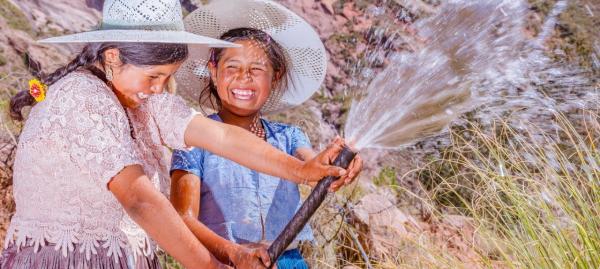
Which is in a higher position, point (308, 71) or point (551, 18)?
point (308, 71)

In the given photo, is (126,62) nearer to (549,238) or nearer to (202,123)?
(202,123)

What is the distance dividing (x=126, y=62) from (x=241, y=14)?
1009 millimetres

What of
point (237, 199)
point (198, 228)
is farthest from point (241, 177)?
point (198, 228)

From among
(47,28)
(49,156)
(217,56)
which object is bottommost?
(47,28)

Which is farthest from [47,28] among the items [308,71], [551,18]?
[308,71]

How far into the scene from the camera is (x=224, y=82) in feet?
9.96

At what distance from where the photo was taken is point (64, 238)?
217 centimetres

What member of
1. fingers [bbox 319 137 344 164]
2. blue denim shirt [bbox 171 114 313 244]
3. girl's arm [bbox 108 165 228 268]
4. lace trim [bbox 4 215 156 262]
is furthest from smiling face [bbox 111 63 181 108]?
blue denim shirt [bbox 171 114 313 244]

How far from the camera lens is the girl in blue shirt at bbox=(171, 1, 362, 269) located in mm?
2836

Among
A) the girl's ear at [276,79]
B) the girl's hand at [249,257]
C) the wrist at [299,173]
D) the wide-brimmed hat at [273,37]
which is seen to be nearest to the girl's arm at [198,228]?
the girl's hand at [249,257]

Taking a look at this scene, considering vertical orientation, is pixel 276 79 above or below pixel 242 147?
below

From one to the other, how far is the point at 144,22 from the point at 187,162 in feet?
1.95

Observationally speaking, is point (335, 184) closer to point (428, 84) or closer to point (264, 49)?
point (428, 84)

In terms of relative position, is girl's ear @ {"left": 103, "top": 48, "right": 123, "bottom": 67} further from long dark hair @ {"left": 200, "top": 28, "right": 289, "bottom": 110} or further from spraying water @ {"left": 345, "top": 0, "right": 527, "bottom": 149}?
long dark hair @ {"left": 200, "top": 28, "right": 289, "bottom": 110}
